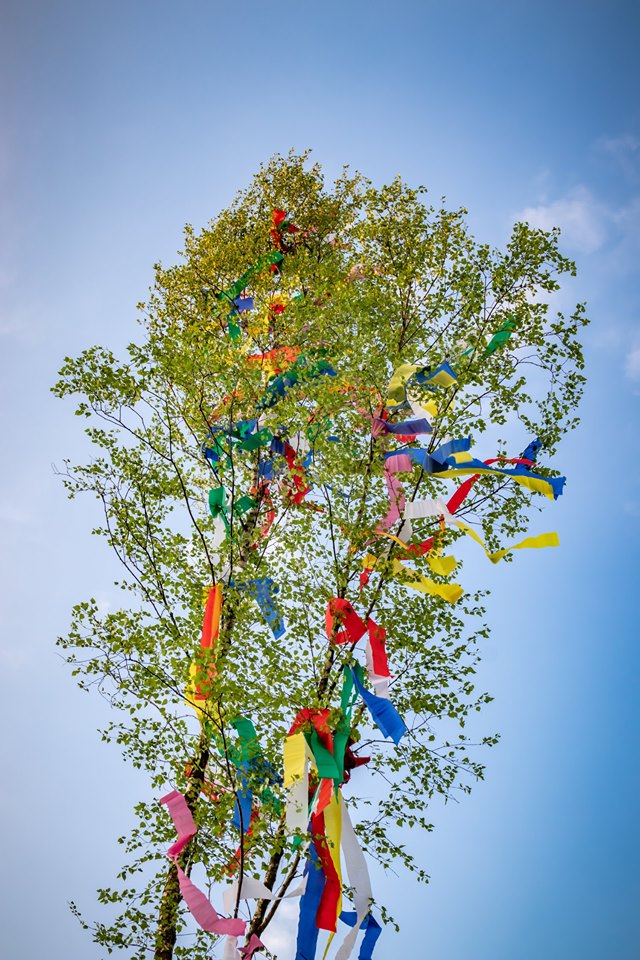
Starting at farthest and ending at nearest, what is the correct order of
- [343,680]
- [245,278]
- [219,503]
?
[245,278], [219,503], [343,680]

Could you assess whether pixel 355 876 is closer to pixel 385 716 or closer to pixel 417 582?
pixel 385 716

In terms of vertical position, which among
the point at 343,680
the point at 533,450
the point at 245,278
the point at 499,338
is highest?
the point at 245,278

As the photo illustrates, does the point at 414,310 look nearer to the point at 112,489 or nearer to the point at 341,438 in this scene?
the point at 341,438

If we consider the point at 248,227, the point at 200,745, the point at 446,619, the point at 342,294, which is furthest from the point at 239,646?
the point at 248,227

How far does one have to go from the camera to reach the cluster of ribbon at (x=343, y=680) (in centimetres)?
491

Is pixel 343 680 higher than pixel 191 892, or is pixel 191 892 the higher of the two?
pixel 343 680

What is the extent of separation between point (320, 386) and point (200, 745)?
326cm

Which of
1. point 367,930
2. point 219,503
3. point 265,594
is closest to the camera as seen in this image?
point 367,930

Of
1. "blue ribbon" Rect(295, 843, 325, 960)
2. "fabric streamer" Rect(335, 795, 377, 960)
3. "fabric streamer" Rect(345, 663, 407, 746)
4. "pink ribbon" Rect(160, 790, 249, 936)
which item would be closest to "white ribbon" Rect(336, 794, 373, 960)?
"fabric streamer" Rect(335, 795, 377, 960)

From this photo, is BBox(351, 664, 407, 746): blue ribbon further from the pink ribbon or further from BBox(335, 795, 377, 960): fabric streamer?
the pink ribbon

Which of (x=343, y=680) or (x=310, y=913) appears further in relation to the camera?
(x=343, y=680)

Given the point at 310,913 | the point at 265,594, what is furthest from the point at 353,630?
the point at 310,913

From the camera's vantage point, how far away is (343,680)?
5.40 m

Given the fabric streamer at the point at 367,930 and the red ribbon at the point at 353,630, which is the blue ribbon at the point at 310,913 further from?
the red ribbon at the point at 353,630
